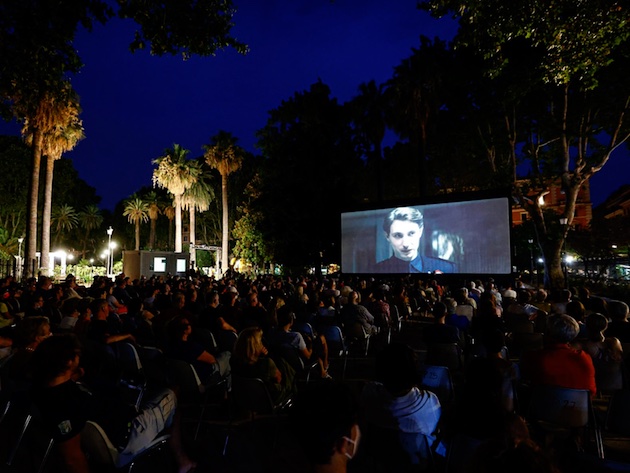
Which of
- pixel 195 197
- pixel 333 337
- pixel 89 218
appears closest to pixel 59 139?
pixel 195 197

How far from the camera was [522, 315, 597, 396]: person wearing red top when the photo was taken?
3674mm

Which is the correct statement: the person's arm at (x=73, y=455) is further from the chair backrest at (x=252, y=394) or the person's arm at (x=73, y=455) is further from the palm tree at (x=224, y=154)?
the palm tree at (x=224, y=154)

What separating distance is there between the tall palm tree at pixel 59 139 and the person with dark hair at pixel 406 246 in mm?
15929

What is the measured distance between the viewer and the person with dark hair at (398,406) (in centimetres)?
265

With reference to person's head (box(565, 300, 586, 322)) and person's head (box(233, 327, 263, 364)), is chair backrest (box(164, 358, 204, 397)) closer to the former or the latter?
person's head (box(233, 327, 263, 364))

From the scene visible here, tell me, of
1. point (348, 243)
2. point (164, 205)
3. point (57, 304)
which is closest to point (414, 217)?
point (348, 243)

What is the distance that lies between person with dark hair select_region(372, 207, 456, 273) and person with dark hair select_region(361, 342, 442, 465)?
52.2ft

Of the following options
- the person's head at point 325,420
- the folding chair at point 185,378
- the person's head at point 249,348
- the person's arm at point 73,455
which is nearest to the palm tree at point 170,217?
the folding chair at point 185,378

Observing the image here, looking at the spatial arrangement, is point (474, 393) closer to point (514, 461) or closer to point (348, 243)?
point (514, 461)

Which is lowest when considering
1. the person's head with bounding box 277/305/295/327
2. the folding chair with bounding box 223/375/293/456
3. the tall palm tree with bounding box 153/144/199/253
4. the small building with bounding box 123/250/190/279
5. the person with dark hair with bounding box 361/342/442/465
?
the folding chair with bounding box 223/375/293/456

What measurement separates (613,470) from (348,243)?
19.8 metres

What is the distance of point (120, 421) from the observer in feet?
10.5

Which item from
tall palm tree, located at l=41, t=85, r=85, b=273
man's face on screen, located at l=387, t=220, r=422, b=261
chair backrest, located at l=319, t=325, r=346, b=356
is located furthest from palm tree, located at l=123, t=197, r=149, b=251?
chair backrest, located at l=319, t=325, r=346, b=356

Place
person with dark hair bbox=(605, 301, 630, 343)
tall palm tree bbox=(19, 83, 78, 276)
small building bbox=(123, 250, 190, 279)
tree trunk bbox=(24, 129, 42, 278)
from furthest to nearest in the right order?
small building bbox=(123, 250, 190, 279) < tree trunk bbox=(24, 129, 42, 278) < tall palm tree bbox=(19, 83, 78, 276) < person with dark hair bbox=(605, 301, 630, 343)
